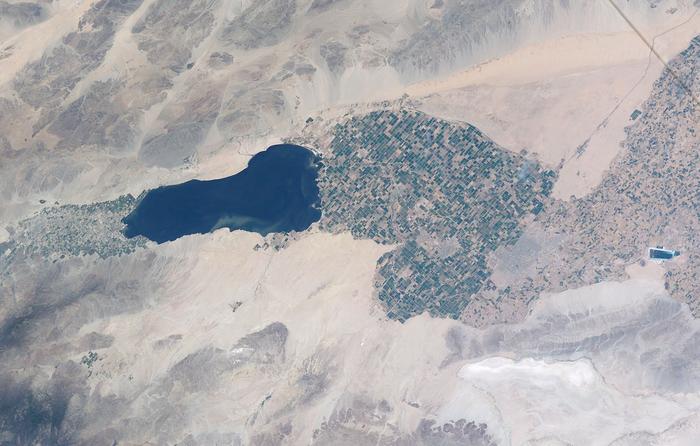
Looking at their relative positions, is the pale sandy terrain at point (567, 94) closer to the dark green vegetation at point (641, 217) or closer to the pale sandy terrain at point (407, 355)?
the dark green vegetation at point (641, 217)

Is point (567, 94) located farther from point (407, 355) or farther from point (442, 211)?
point (407, 355)

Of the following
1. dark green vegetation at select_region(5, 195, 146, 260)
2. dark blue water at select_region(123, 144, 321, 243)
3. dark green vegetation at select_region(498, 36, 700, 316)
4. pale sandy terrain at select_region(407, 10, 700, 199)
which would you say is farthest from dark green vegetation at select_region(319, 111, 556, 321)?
dark green vegetation at select_region(5, 195, 146, 260)

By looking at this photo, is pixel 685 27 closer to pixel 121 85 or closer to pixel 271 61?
pixel 271 61

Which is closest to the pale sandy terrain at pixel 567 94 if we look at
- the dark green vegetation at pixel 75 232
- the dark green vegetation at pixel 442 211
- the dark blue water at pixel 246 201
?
the dark green vegetation at pixel 442 211

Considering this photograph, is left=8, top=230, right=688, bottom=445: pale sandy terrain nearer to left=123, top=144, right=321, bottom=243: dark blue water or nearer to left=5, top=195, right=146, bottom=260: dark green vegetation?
left=123, top=144, right=321, bottom=243: dark blue water

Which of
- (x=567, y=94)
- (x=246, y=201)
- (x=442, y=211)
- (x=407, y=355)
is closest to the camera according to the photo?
(x=407, y=355)

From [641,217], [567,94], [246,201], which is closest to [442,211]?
[567,94]
